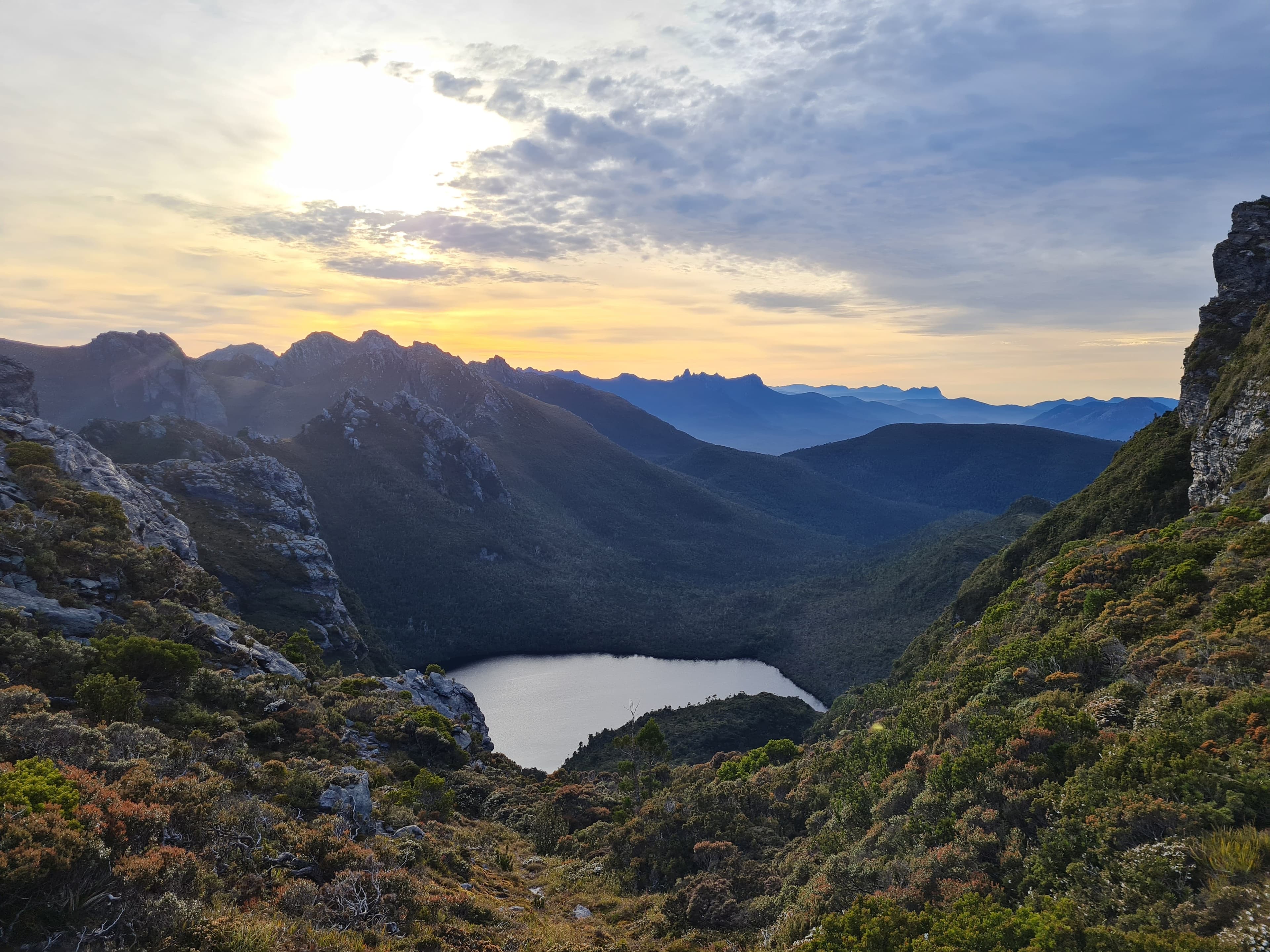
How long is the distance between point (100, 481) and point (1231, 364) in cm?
9264

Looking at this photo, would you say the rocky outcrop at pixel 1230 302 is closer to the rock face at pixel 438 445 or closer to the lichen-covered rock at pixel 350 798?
the lichen-covered rock at pixel 350 798

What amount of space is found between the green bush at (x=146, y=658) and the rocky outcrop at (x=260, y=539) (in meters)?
53.0

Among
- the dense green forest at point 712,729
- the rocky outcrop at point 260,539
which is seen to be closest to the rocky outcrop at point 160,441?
the rocky outcrop at point 260,539

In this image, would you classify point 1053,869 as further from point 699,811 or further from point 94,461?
point 94,461

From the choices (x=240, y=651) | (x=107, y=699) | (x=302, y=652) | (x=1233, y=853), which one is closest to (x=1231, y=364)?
(x=1233, y=853)

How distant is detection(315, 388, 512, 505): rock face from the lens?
171750mm

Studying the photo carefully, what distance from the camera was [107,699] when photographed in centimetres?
2034

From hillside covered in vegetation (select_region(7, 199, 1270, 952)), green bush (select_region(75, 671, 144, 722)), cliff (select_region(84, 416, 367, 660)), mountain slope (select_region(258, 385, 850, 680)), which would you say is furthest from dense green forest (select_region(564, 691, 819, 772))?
green bush (select_region(75, 671, 144, 722))

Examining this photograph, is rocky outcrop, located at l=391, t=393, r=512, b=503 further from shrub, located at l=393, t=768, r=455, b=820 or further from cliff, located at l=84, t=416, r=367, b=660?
shrub, located at l=393, t=768, r=455, b=820

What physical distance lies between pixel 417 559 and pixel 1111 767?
5558 inches

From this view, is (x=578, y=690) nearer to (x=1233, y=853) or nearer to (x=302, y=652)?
(x=302, y=652)

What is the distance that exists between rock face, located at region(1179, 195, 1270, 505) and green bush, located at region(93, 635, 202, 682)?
5563 centimetres

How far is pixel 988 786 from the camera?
17016mm

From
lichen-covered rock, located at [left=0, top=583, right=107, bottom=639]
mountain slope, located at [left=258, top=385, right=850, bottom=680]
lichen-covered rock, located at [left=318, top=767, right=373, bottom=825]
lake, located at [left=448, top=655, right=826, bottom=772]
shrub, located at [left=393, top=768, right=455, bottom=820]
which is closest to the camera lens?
lichen-covered rock, located at [left=318, top=767, right=373, bottom=825]
